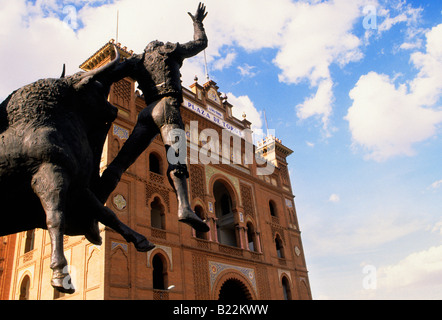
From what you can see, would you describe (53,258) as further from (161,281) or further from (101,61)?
(101,61)

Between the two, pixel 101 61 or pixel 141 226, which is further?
pixel 101 61

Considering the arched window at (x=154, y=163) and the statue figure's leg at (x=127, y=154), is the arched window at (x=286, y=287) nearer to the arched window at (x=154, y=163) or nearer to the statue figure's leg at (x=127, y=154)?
the arched window at (x=154, y=163)

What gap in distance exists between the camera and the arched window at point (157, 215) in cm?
1518

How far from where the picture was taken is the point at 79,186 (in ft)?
6.17

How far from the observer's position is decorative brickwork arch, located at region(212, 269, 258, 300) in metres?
16.4

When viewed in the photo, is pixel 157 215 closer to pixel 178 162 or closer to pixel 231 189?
pixel 231 189

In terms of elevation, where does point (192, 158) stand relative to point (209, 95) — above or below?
below

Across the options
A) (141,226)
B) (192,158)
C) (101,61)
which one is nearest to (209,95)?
(192,158)

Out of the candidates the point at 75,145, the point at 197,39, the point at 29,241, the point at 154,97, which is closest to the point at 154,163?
the point at 29,241

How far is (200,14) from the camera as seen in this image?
2449 millimetres

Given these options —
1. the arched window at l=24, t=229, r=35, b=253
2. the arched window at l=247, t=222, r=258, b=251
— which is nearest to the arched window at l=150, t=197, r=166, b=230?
the arched window at l=24, t=229, r=35, b=253

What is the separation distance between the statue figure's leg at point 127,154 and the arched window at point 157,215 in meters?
13.1

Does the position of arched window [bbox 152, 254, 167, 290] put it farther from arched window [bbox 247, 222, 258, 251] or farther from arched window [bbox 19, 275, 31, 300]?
arched window [bbox 247, 222, 258, 251]
